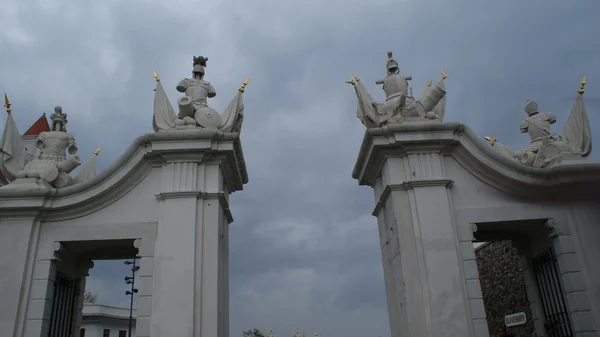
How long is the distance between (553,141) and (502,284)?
26.1 feet

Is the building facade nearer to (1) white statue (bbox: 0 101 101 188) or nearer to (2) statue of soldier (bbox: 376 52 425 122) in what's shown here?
(1) white statue (bbox: 0 101 101 188)

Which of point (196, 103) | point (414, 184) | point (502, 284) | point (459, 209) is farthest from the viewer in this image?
point (502, 284)

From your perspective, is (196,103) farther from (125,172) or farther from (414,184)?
(414,184)

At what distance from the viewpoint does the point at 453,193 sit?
9.55 metres

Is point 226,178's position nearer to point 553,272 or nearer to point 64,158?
point 64,158

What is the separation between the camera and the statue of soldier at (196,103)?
9.87 m

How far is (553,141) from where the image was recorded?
10.0m

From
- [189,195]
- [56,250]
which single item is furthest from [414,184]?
[56,250]

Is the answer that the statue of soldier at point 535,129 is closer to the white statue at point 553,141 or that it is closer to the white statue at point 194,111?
the white statue at point 553,141

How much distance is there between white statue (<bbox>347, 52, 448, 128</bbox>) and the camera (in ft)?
32.7

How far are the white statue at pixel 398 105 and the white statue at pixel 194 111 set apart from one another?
2534mm

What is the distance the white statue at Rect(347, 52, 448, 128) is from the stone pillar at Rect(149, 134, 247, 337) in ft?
8.92

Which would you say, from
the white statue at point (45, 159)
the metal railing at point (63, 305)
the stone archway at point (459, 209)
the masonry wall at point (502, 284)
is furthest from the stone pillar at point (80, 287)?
the masonry wall at point (502, 284)

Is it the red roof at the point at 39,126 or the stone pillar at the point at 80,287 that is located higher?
the red roof at the point at 39,126
